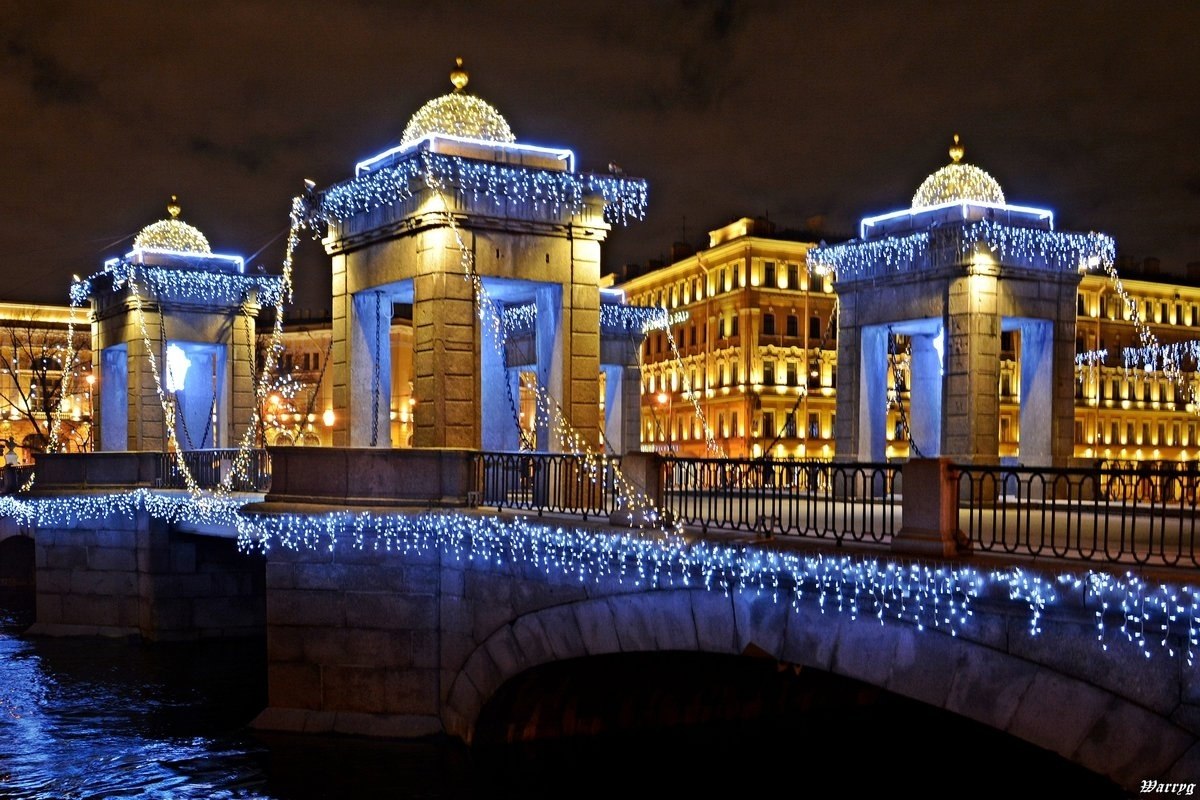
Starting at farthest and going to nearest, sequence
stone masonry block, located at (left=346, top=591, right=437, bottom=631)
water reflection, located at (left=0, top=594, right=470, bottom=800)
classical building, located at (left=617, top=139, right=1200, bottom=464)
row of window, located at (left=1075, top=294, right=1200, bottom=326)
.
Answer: row of window, located at (left=1075, top=294, right=1200, bottom=326) < classical building, located at (left=617, top=139, right=1200, bottom=464) < stone masonry block, located at (left=346, top=591, right=437, bottom=631) < water reflection, located at (left=0, top=594, right=470, bottom=800)

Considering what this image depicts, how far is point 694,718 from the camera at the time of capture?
1967 cm

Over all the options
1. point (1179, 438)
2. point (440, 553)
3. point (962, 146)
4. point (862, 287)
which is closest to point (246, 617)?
point (440, 553)

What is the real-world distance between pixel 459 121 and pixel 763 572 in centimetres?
1016

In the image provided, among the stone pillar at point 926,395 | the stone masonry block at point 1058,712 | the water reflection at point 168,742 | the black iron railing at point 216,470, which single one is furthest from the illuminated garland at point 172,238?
the stone masonry block at point 1058,712

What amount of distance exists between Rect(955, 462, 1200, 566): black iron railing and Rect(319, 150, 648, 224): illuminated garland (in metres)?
6.88

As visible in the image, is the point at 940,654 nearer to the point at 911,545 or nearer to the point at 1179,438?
the point at 911,545

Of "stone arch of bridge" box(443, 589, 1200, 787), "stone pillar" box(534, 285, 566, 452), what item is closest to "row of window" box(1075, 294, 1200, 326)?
"stone pillar" box(534, 285, 566, 452)

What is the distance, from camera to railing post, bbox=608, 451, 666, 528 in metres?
13.8

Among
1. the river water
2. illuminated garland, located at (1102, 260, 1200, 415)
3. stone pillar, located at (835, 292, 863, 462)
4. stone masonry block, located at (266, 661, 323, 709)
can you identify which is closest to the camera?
the river water

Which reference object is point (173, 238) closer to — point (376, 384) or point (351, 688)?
point (376, 384)

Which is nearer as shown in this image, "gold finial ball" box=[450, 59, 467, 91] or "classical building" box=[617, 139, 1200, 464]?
"gold finial ball" box=[450, 59, 467, 91]

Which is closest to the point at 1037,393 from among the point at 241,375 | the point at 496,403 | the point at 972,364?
the point at 972,364

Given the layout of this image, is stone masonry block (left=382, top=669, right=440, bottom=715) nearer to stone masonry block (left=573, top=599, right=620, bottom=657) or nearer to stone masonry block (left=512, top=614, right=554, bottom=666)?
stone masonry block (left=512, top=614, right=554, bottom=666)

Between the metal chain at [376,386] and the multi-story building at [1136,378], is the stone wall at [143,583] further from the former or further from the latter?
the multi-story building at [1136,378]
